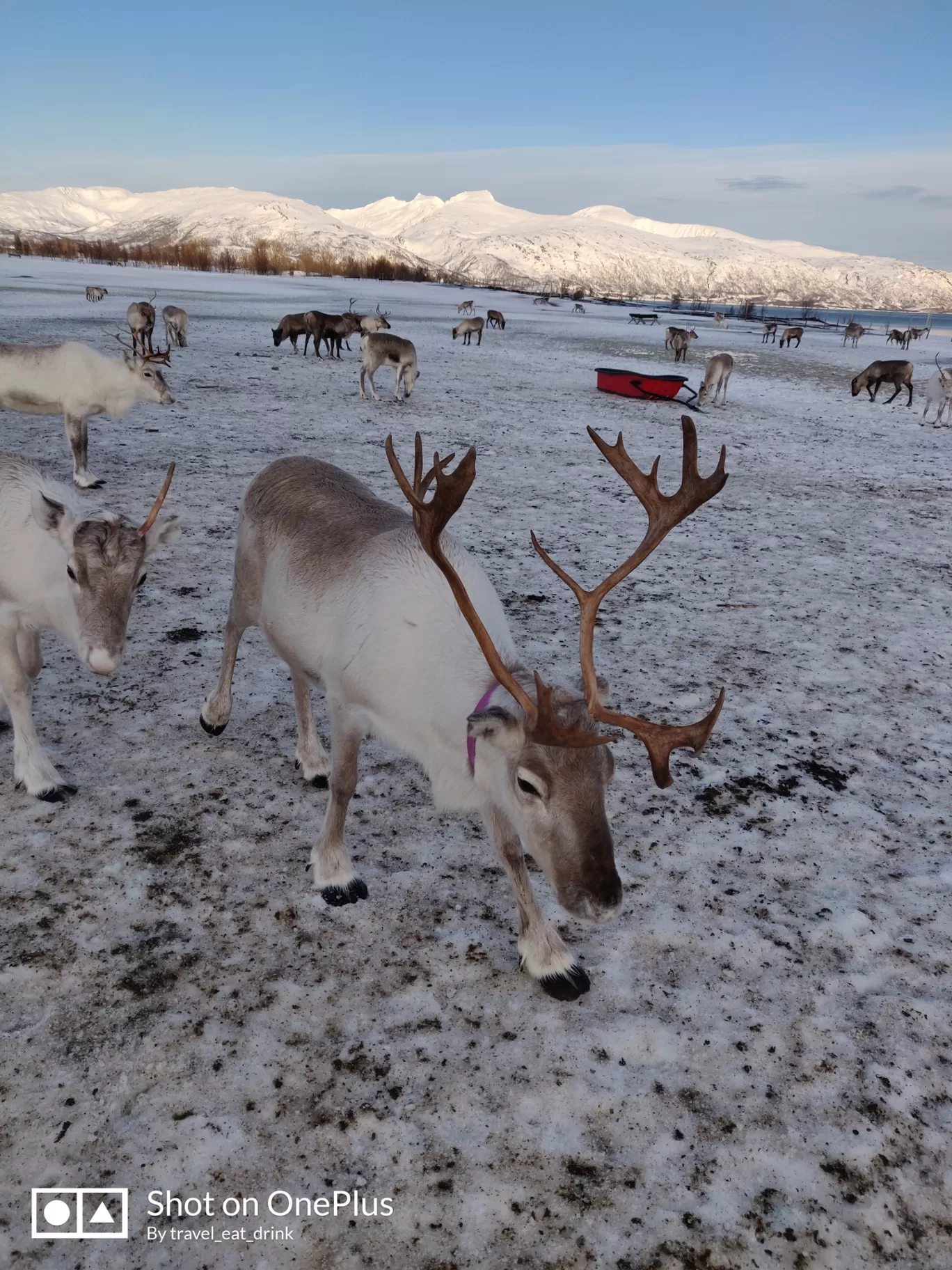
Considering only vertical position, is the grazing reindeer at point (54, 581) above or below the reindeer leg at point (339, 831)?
above

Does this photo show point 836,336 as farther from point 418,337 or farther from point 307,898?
point 307,898

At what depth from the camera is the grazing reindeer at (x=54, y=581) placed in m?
2.66

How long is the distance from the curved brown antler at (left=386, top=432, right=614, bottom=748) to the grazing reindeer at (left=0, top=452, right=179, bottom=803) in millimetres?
1074

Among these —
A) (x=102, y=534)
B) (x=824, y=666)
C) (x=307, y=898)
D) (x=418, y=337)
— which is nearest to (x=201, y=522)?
(x=102, y=534)

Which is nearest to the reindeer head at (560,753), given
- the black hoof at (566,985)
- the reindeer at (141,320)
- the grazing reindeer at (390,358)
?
the black hoof at (566,985)

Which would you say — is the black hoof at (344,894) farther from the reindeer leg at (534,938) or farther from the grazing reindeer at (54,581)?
the grazing reindeer at (54,581)

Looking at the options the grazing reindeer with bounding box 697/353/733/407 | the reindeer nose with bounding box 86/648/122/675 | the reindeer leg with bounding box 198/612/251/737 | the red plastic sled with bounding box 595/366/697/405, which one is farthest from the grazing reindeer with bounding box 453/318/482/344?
the reindeer nose with bounding box 86/648/122/675

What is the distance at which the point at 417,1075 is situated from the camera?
2.01 m

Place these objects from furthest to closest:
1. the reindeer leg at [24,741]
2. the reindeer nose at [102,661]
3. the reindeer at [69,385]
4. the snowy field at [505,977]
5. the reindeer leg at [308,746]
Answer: the reindeer at [69,385], the reindeer leg at [308,746], the reindeer leg at [24,741], the reindeer nose at [102,661], the snowy field at [505,977]

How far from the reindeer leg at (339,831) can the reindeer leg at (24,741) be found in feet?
3.91

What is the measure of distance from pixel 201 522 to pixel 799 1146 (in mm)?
5799

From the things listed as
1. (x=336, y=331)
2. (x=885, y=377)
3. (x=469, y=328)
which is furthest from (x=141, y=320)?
(x=885, y=377)

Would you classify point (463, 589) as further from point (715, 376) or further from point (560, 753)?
point (715, 376)

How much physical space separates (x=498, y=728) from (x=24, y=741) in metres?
2.19
